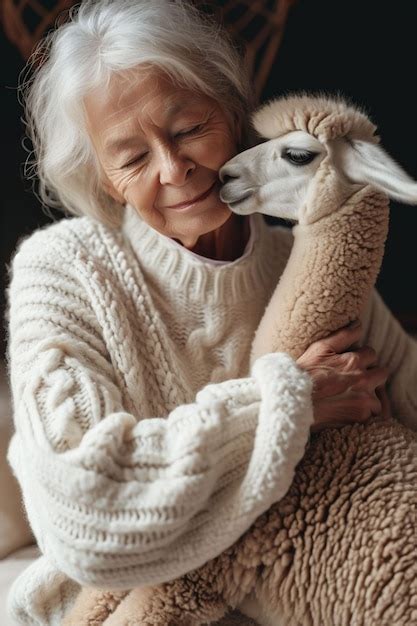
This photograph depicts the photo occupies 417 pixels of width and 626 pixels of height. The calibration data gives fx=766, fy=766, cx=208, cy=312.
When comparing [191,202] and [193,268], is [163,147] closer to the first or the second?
[191,202]

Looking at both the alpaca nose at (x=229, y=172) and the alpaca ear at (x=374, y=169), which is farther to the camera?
the alpaca nose at (x=229, y=172)

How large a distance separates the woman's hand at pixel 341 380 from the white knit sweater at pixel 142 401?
3.8 inches

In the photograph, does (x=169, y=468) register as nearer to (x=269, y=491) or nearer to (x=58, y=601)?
(x=269, y=491)

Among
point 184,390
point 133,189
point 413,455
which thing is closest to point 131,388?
point 184,390

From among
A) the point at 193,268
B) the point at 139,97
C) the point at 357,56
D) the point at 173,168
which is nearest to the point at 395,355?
the point at 193,268

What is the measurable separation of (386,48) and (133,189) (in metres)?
0.92

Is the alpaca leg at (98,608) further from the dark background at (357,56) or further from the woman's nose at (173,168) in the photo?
the dark background at (357,56)

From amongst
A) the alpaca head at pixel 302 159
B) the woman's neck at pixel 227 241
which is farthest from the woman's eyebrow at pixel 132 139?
the woman's neck at pixel 227 241

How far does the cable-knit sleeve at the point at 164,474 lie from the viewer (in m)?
0.94

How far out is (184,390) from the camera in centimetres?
129

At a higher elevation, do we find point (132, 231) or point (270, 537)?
point (132, 231)

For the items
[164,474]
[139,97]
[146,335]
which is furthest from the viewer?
[146,335]

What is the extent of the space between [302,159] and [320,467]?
0.44 meters

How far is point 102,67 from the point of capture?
46.6 inches
